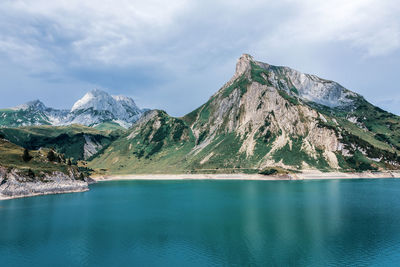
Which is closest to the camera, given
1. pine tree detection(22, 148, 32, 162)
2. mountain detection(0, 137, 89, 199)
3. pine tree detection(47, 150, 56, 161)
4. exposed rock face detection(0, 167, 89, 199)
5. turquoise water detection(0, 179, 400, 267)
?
turquoise water detection(0, 179, 400, 267)

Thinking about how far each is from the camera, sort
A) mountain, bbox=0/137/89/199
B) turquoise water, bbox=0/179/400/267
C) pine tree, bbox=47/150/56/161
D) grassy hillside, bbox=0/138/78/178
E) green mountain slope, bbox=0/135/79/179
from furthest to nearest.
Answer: pine tree, bbox=47/150/56/161 < grassy hillside, bbox=0/138/78/178 < green mountain slope, bbox=0/135/79/179 < mountain, bbox=0/137/89/199 < turquoise water, bbox=0/179/400/267

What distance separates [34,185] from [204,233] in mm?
105387

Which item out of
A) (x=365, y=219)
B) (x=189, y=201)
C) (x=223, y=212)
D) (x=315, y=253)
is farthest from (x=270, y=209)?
(x=315, y=253)

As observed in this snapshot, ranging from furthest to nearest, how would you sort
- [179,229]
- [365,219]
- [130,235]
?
[365,219]
[179,229]
[130,235]

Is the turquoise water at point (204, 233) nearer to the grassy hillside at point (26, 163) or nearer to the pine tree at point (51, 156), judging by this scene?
the grassy hillside at point (26, 163)

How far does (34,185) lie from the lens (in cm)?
14400

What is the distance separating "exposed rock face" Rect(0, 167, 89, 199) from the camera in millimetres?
133250

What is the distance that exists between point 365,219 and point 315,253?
36952mm

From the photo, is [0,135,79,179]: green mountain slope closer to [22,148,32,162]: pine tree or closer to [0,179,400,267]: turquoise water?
[22,148,32,162]: pine tree

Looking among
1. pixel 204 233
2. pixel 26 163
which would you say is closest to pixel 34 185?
pixel 26 163

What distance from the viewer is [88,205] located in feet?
392

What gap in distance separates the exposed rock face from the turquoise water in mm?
21221

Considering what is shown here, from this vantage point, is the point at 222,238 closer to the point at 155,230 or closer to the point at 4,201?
the point at 155,230

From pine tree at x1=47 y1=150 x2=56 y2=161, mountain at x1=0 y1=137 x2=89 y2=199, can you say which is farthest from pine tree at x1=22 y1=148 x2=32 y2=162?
pine tree at x1=47 y1=150 x2=56 y2=161
